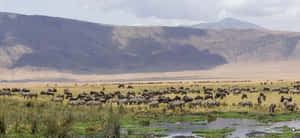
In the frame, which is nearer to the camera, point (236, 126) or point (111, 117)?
point (111, 117)

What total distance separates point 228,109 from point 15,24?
161 metres

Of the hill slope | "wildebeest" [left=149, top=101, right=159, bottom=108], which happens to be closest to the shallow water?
"wildebeest" [left=149, top=101, right=159, bottom=108]

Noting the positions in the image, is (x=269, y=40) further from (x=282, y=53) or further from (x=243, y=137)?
(x=243, y=137)

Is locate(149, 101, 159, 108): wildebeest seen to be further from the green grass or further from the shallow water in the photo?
the green grass

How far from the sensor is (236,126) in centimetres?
2591

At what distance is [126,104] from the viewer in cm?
3903

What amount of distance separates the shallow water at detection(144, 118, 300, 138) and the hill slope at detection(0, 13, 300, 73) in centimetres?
12159

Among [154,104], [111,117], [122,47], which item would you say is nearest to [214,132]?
[111,117]

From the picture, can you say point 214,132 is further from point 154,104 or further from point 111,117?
point 154,104

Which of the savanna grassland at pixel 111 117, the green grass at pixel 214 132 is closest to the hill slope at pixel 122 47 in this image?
the savanna grassland at pixel 111 117

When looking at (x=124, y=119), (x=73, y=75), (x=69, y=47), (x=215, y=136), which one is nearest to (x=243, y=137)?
(x=215, y=136)

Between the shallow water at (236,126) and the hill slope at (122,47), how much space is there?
122 m

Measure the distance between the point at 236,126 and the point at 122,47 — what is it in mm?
153955

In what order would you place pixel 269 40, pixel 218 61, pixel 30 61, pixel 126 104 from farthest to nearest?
pixel 269 40 → pixel 218 61 → pixel 30 61 → pixel 126 104
